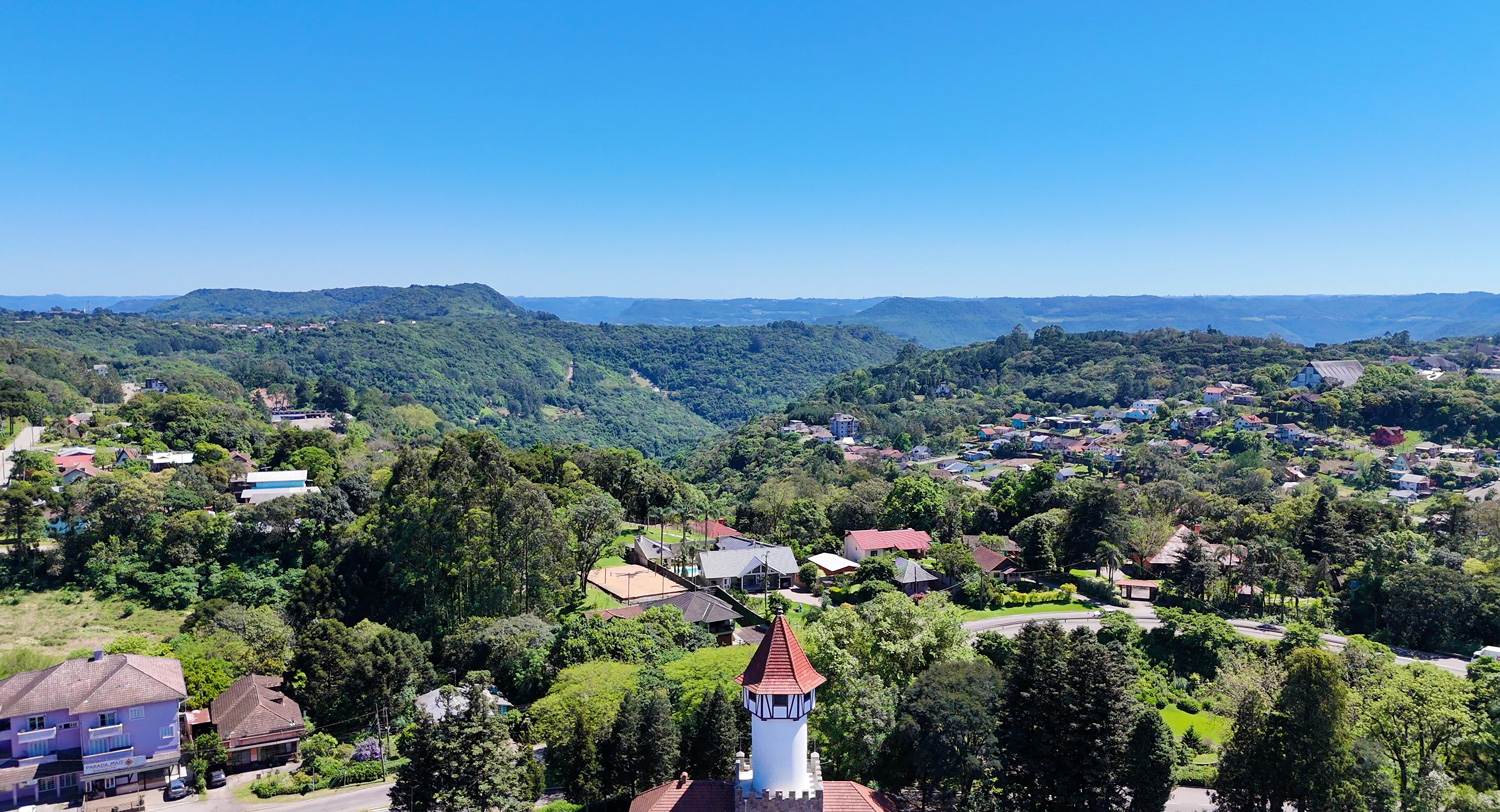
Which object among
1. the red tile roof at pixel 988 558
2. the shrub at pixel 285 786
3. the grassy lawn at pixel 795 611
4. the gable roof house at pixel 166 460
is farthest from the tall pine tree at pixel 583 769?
the gable roof house at pixel 166 460

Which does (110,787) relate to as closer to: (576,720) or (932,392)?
(576,720)

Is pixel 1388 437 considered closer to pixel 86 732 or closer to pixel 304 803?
pixel 304 803

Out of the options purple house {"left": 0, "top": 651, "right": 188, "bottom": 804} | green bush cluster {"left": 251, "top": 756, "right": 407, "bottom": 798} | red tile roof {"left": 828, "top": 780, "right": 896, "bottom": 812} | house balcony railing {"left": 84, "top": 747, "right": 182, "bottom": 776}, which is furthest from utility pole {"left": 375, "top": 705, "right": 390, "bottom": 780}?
red tile roof {"left": 828, "top": 780, "right": 896, "bottom": 812}

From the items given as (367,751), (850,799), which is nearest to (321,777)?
(367,751)

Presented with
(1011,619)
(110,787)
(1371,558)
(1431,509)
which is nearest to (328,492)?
(110,787)

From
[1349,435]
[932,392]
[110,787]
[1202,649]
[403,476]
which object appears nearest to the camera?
[110,787]
